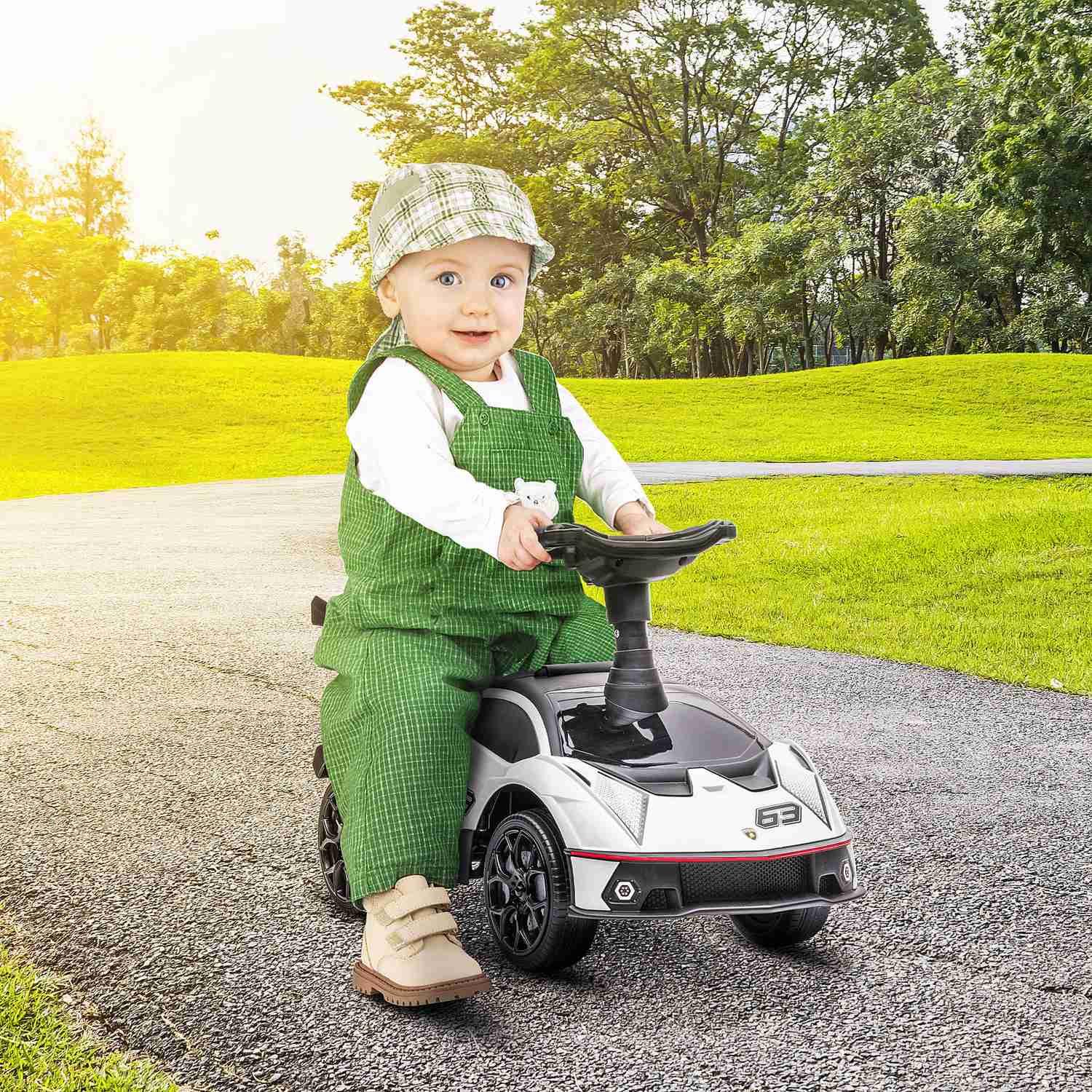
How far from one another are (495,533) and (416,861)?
2.05 feet

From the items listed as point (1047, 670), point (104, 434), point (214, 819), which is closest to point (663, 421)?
point (104, 434)

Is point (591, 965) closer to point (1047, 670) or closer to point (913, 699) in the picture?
point (913, 699)

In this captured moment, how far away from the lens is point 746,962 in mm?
2498

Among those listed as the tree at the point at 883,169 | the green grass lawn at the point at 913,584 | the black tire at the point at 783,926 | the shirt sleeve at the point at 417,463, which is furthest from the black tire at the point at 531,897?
the tree at the point at 883,169

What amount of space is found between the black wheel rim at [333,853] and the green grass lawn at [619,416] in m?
17.9

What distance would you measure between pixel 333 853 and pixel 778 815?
1063mm

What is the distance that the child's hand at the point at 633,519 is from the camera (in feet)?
8.84

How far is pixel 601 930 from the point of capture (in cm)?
269

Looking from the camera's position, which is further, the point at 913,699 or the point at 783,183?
the point at 783,183

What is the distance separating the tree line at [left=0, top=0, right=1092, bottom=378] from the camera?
115ft

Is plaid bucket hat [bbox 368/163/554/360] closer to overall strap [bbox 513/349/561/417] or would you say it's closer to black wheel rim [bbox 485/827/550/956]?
overall strap [bbox 513/349/561/417]

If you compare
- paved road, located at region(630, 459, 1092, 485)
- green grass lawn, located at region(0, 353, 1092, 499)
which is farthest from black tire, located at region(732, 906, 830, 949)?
green grass lawn, located at region(0, 353, 1092, 499)

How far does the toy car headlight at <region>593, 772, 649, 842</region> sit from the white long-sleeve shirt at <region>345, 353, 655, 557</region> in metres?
0.46

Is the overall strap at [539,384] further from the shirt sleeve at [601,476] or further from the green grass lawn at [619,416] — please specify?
the green grass lawn at [619,416]
